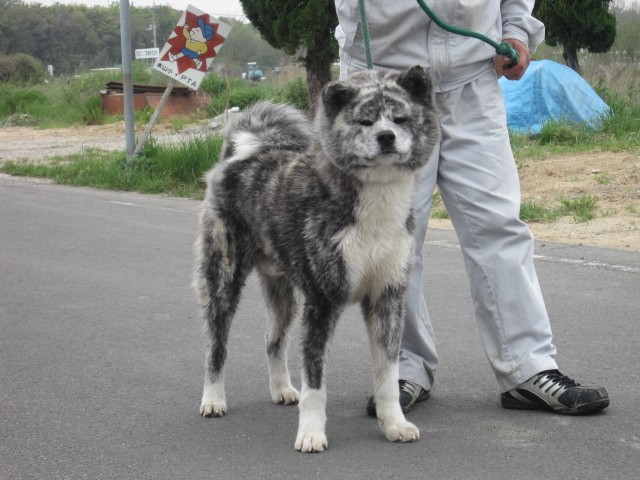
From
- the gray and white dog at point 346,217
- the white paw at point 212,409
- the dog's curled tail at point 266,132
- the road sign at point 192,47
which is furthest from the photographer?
the road sign at point 192,47

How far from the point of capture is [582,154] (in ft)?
39.3

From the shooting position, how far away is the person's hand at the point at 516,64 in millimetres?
4367

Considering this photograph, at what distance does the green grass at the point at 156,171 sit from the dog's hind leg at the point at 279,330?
7.11 m

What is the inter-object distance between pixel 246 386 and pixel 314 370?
110 centimetres

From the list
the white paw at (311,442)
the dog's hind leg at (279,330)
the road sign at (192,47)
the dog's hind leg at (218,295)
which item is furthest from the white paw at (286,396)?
the road sign at (192,47)

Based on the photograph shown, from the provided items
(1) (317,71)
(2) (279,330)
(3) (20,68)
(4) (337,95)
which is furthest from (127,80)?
(3) (20,68)

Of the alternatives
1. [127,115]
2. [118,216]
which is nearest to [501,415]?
[118,216]

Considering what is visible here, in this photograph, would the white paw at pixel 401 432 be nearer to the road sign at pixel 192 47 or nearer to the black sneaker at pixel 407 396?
the black sneaker at pixel 407 396

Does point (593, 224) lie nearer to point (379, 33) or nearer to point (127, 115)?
point (379, 33)

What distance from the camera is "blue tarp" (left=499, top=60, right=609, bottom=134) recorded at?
Answer: 1399 centimetres

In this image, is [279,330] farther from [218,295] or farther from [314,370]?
[314,370]

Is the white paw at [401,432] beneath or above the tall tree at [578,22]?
beneath

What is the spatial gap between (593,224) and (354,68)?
5001 millimetres

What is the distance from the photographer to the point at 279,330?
15.5 ft
